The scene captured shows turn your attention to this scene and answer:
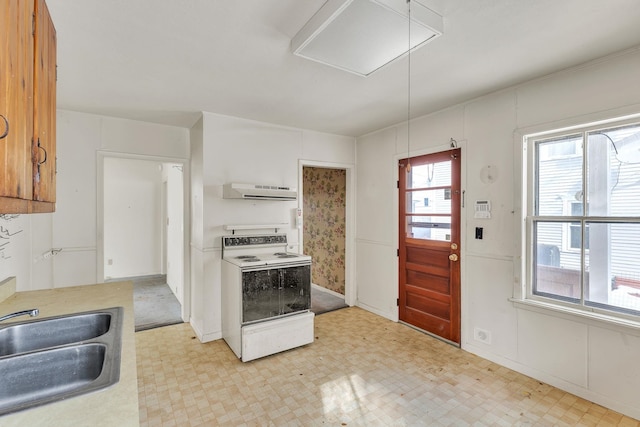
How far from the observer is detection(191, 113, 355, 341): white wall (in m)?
3.31

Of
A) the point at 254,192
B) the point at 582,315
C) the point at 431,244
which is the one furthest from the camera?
the point at 431,244

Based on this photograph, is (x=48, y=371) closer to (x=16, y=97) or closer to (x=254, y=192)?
(x=16, y=97)

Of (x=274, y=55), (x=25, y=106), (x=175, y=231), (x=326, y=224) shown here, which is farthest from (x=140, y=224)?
(x=25, y=106)

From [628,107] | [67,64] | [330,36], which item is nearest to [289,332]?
[330,36]

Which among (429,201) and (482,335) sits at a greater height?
(429,201)

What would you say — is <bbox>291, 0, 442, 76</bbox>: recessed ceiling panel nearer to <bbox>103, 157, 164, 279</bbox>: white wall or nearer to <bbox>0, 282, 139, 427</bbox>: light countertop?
<bbox>0, 282, 139, 427</bbox>: light countertop

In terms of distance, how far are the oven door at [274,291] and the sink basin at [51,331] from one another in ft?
4.36

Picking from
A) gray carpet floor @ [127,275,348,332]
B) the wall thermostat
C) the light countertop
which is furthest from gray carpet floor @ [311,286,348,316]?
the light countertop

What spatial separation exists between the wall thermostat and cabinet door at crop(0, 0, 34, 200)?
3168mm

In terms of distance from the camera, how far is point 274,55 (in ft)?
6.86

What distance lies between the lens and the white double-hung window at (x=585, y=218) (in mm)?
2129

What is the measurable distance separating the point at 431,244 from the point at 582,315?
4.60 ft

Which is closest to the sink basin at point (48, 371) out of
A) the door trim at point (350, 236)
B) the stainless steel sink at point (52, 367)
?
the stainless steel sink at point (52, 367)

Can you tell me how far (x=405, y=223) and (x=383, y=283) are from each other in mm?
879
